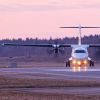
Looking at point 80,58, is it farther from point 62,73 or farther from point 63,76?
point 63,76

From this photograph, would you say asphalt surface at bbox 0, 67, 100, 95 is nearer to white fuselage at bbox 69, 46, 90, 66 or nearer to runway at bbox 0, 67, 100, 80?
runway at bbox 0, 67, 100, 80

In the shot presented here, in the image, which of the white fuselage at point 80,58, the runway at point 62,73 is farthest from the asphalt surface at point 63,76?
the white fuselage at point 80,58

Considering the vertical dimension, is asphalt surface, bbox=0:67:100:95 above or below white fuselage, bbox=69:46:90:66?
above

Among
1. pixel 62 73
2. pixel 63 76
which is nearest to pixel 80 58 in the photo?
pixel 62 73

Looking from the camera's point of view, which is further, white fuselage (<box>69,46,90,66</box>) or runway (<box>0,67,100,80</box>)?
white fuselage (<box>69,46,90,66</box>)

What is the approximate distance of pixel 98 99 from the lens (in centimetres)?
2156

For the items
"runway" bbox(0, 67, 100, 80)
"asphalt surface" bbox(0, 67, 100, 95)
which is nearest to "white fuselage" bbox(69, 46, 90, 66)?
"runway" bbox(0, 67, 100, 80)

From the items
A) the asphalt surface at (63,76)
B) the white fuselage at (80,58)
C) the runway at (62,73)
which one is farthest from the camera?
the white fuselage at (80,58)

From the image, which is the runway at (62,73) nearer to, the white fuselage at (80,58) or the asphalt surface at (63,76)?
the asphalt surface at (63,76)

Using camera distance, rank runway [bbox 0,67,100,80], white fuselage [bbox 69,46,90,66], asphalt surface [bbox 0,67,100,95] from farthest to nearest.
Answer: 1. white fuselage [bbox 69,46,90,66]
2. runway [bbox 0,67,100,80]
3. asphalt surface [bbox 0,67,100,95]

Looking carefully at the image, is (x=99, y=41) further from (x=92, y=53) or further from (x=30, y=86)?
(x=30, y=86)

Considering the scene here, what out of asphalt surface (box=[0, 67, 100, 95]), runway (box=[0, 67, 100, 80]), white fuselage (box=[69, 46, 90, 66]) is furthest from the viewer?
white fuselage (box=[69, 46, 90, 66])

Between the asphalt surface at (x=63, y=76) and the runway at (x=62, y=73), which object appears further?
the runway at (x=62, y=73)

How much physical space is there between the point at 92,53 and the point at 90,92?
115167mm
